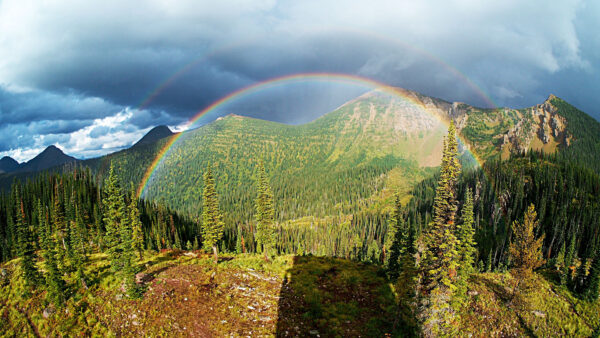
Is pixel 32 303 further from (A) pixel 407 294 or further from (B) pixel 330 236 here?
(B) pixel 330 236

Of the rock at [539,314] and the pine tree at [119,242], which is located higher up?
the pine tree at [119,242]

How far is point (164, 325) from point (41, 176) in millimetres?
173382

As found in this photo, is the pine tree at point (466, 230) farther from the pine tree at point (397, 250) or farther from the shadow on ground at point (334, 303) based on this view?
the shadow on ground at point (334, 303)

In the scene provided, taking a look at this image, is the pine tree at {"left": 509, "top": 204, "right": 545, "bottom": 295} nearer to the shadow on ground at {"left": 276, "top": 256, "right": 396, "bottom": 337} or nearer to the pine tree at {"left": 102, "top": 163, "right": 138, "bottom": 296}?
the shadow on ground at {"left": 276, "top": 256, "right": 396, "bottom": 337}

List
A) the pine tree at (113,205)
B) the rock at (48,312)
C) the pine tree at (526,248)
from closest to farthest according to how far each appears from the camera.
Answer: the rock at (48,312) < the pine tree at (113,205) < the pine tree at (526,248)

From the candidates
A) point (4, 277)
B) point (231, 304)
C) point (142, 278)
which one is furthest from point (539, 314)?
point (4, 277)

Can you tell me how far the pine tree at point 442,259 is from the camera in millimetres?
25188

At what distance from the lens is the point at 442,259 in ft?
85.5

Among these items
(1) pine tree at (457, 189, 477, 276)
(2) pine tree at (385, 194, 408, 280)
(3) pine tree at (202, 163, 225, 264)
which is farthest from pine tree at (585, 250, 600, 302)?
(3) pine tree at (202, 163, 225, 264)

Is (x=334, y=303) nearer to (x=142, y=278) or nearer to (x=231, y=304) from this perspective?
(x=231, y=304)

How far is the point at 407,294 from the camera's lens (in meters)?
29.9

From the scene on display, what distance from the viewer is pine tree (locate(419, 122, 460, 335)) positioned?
82.6 ft

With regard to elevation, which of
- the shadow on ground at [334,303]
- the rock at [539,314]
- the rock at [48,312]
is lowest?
the rock at [539,314]

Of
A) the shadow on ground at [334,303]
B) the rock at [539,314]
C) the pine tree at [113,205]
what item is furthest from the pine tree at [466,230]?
the pine tree at [113,205]
